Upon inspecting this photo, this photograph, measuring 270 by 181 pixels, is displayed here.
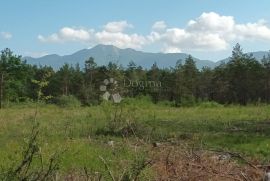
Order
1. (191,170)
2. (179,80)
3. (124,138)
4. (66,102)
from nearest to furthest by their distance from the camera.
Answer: (191,170) < (124,138) < (66,102) < (179,80)

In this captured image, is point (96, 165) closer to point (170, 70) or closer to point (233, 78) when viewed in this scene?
point (233, 78)

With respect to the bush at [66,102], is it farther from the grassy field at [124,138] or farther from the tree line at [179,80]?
the grassy field at [124,138]

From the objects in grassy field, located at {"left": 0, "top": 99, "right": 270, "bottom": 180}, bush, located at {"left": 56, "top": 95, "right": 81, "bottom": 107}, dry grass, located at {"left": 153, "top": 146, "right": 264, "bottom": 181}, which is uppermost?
dry grass, located at {"left": 153, "top": 146, "right": 264, "bottom": 181}

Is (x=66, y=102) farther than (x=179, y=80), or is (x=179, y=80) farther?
(x=179, y=80)

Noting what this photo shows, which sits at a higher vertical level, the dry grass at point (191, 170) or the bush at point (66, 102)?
the dry grass at point (191, 170)

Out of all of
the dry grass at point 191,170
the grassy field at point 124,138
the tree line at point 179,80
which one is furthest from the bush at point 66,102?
the dry grass at point 191,170

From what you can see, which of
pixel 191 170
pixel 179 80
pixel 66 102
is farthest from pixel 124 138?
pixel 179 80

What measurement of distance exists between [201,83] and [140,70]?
7.39m

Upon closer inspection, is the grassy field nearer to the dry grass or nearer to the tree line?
the dry grass

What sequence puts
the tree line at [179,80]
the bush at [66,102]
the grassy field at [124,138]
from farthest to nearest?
1. the tree line at [179,80]
2. the bush at [66,102]
3. the grassy field at [124,138]

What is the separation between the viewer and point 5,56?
4828 centimetres

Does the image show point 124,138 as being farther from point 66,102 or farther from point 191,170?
point 66,102

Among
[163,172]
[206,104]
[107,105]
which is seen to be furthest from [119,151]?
[206,104]

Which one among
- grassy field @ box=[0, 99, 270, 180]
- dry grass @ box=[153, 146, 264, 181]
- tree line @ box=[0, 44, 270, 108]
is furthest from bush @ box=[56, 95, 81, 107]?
dry grass @ box=[153, 146, 264, 181]
